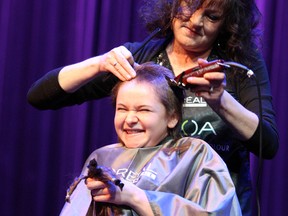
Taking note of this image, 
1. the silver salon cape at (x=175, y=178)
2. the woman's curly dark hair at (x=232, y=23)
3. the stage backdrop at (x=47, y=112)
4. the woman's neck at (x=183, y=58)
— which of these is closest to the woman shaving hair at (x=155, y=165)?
the silver salon cape at (x=175, y=178)

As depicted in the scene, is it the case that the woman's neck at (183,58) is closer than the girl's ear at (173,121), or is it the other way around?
the girl's ear at (173,121)

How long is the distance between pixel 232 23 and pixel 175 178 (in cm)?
56

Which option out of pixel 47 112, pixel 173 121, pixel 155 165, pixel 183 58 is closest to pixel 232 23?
pixel 183 58

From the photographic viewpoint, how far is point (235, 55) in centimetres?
175

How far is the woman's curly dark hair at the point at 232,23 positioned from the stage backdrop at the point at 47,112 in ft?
2.49

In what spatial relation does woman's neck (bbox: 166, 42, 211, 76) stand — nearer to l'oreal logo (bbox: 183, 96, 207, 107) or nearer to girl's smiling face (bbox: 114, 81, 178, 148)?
l'oreal logo (bbox: 183, 96, 207, 107)

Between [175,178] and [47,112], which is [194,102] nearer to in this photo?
[175,178]

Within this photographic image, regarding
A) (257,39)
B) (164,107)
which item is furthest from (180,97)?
(257,39)

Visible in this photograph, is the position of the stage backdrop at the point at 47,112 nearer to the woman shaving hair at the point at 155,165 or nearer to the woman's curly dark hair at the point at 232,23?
the woman's curly dark hair at the point at 232,23

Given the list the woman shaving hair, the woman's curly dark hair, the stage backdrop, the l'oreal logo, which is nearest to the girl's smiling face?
the woman shaving hair

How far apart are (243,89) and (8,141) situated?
1270 mm

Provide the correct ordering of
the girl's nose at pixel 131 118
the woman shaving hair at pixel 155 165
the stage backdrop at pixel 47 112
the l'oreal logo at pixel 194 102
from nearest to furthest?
the woman shaving hair at pixel 155 165 < the girl's nose at pixel 131 118 < the l'oreal logo at pixel 194 102 < the stage backdrop at pixel 47 112

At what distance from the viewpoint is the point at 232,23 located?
5.70ft

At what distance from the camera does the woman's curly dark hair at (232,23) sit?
172cm
